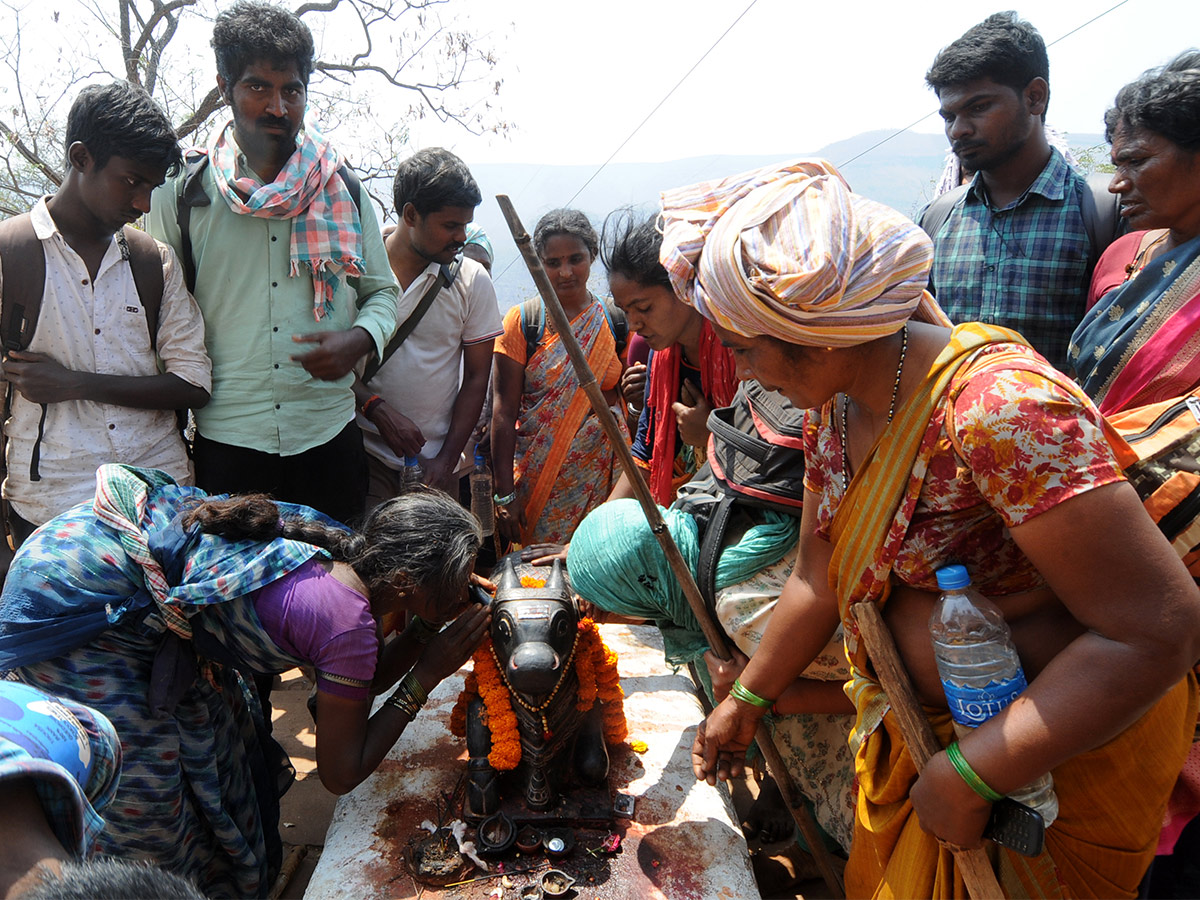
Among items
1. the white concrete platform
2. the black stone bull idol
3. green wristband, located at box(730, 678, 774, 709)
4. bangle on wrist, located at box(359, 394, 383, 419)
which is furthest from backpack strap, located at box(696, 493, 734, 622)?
bangle on wrist, located at box(359, 394, 383, 419)

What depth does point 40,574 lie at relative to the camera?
223 cm

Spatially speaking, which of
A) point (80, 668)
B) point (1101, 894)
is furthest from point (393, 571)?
point (1101, 894)

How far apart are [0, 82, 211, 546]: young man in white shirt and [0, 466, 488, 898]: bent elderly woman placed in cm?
41

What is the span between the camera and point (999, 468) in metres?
1.43

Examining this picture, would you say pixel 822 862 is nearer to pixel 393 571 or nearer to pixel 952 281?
pixel 393 571

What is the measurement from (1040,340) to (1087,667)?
6.30 feet

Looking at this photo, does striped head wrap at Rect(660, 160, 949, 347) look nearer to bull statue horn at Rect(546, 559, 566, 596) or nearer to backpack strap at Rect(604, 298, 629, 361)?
bull statue horn at Rect(546, 559, 566, 596)

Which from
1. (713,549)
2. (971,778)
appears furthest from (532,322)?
(971,778)

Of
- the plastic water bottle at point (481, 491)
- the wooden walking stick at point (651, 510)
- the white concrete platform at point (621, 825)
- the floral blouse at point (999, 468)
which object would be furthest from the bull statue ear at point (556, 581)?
the plastic water bottle at point (481, 491)

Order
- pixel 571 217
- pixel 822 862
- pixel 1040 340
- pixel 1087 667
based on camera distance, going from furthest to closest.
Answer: pixel 571 217 < pixel 1040 340 < pixel 822 862 < pixel 1087 667

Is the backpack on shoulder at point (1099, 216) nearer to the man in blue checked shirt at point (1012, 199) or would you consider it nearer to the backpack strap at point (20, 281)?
the man in blue checked shirt at point (1012, 199)

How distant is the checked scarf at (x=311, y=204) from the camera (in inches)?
121

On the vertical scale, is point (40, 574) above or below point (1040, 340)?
below

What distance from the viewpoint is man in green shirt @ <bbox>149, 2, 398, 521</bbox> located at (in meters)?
3.06
